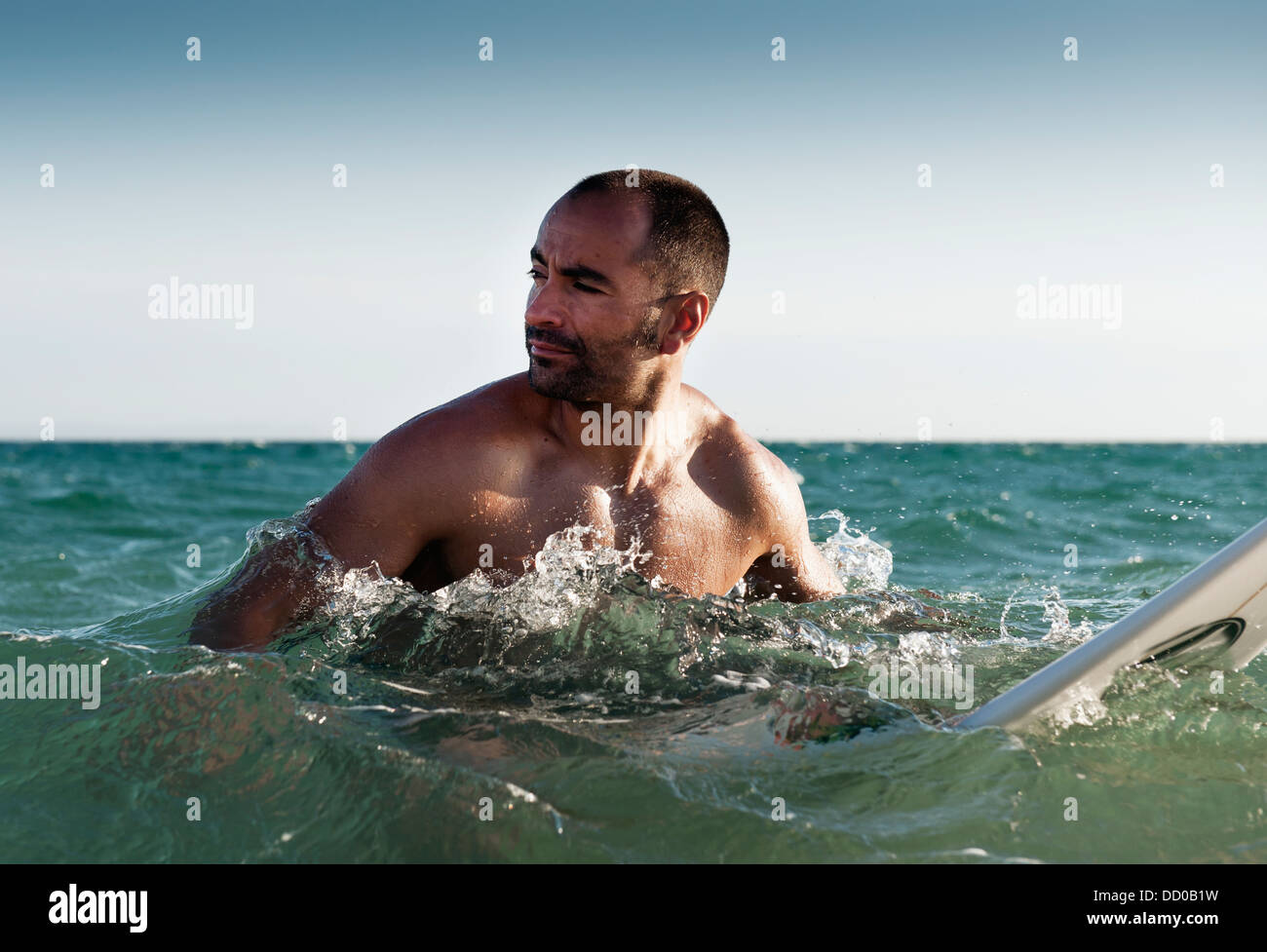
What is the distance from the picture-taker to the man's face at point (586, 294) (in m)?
3.11

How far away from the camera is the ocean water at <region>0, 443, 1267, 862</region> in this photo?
7.17ft

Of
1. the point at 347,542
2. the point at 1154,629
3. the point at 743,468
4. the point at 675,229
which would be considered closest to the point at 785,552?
the point at 743,468

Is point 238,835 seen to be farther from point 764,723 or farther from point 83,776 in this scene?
point 764,723

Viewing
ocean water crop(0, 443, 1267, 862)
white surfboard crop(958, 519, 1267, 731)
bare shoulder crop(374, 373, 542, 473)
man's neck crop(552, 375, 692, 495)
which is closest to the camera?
ocean water crop(0, 443, 1267, 862)

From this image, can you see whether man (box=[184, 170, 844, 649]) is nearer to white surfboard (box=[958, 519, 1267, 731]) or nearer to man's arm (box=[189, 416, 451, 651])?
man's arm (box=[189, 416, 451, 651])

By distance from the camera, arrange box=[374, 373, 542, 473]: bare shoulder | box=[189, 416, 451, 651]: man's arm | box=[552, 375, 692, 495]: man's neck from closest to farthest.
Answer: box=[189, 416, 451, 651]: man's arm → box=[374, 373, 542, 473]: bare shoulder → box=[552, 375, 692, 495]: man's neck

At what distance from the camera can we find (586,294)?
314cm

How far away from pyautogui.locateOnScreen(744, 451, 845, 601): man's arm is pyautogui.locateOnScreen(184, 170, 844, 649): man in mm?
18

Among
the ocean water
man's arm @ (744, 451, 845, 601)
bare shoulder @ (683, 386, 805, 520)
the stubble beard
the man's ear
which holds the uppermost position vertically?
the man's ear

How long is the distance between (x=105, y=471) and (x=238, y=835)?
2375cm

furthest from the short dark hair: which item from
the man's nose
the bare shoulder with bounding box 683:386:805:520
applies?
the bare shoulder with bounding box 683:386:805:520

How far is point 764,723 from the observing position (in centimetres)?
265
